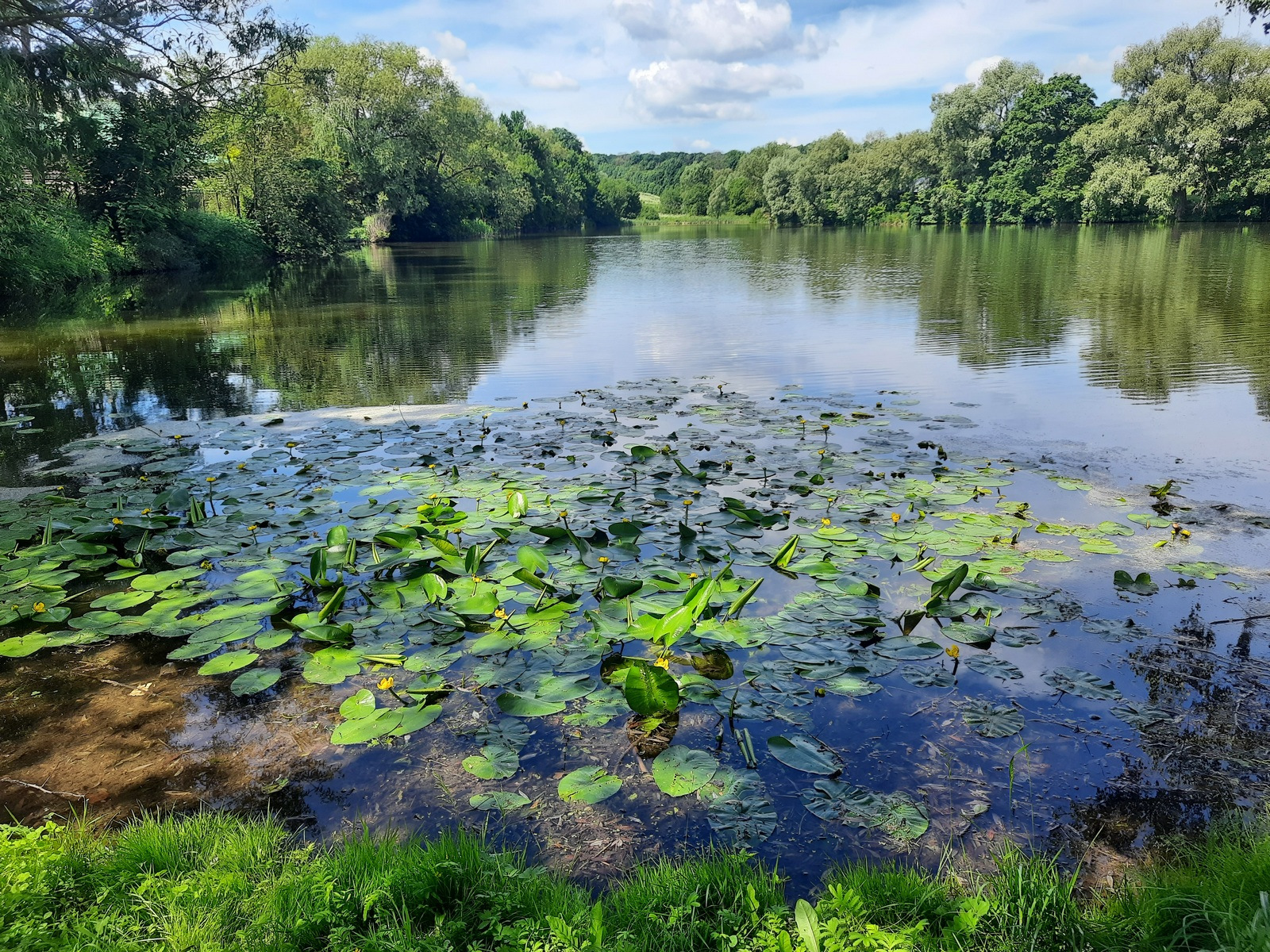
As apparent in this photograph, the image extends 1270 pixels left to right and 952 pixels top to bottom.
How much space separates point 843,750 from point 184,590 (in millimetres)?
3574

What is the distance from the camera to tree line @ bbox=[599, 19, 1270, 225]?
39562mm

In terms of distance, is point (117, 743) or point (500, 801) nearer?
point (500, 801)

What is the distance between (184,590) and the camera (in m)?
4.22

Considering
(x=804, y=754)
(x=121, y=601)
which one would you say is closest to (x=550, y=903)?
(x=804, y=754)

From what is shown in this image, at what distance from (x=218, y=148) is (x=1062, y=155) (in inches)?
2116

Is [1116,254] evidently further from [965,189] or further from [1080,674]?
[965,189]

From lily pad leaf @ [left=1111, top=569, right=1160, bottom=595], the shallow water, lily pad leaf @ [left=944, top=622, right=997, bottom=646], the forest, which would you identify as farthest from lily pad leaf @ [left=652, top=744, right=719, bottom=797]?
the forest

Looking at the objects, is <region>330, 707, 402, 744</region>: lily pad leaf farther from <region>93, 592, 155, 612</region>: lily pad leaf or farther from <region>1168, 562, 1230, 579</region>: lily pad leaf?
<region>1168, 562, 1230, 579</region>: lily pad leaf

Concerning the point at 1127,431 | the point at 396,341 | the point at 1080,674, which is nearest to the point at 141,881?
the point at 1080,674

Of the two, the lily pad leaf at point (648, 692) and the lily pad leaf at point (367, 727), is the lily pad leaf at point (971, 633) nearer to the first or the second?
the lily pad leaf at point (648, 692)

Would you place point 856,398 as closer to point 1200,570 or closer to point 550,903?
point 1200,570

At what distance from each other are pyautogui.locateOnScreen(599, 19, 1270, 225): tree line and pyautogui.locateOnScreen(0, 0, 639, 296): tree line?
30368 mm

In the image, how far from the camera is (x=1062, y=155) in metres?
54.2

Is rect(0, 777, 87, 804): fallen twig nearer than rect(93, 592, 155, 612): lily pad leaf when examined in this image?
Yes
